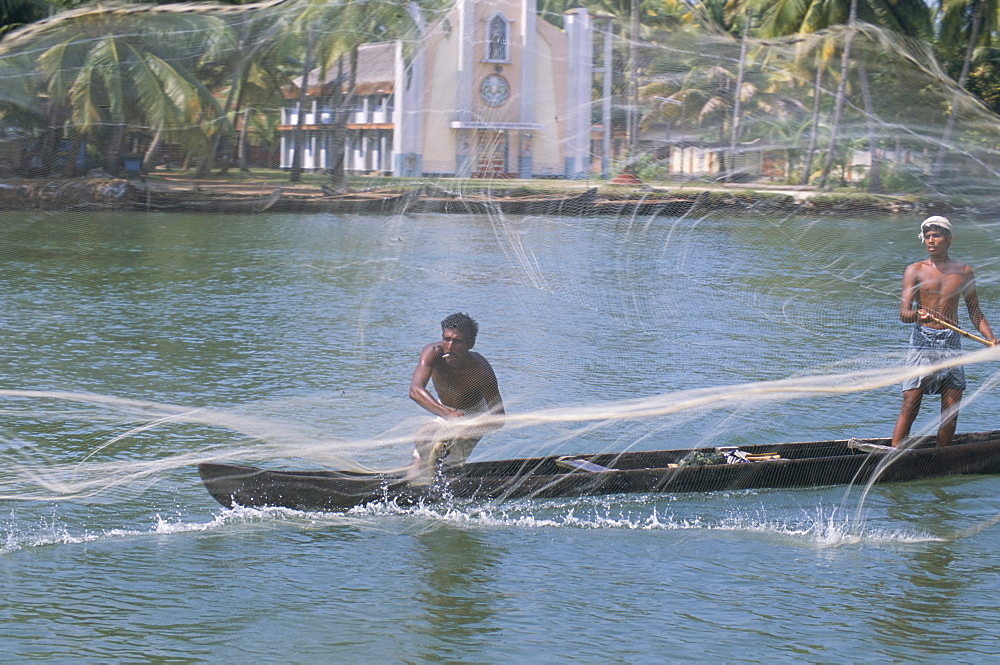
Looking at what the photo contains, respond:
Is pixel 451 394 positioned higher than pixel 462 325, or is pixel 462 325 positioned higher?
pixel 462 325

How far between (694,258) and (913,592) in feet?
7.82

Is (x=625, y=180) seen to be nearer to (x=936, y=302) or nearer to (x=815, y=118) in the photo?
(x=815, y=118)

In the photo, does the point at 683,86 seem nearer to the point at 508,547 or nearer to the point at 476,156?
the point at 476,156

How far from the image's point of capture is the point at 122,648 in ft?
17.0

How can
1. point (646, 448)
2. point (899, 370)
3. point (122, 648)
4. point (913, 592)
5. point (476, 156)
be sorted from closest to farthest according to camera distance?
point (122, 648)
point (913, 592)
point (476, 156)
point (899, 370)
point (646, 448)

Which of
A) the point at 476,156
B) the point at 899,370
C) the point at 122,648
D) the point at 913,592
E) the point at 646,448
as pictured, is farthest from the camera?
the point at 646,448

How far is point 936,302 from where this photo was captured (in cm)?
712

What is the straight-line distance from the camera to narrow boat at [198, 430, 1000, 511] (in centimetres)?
647

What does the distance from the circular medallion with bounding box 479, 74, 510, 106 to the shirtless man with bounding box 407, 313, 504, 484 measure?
118 centimetres

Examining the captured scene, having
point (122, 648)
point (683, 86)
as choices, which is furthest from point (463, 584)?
point (683, 86)

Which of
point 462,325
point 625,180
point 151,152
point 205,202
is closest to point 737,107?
point 625,180

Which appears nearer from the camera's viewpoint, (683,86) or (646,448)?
(683,86)

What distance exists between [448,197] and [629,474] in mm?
1915

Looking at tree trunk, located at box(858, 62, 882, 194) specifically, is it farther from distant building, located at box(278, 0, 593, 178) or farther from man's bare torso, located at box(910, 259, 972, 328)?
distant building, located at box(278, 0, 593, 178)
